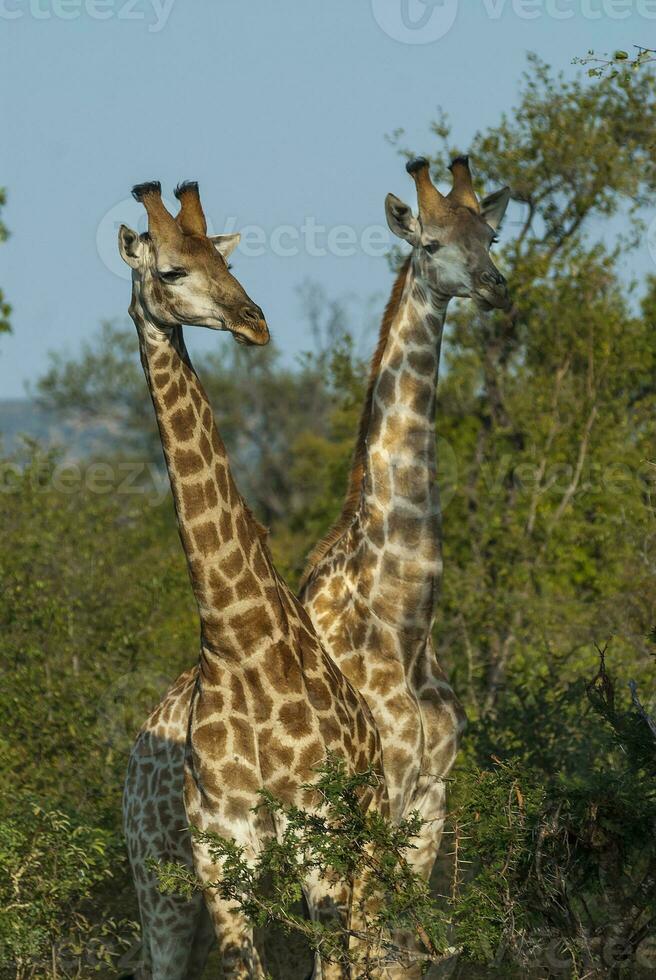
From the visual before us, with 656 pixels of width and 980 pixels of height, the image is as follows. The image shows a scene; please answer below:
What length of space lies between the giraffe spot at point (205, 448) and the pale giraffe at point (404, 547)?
147 centimetres

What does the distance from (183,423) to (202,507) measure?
0.41 meters

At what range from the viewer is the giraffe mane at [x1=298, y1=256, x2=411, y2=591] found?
8.70 m

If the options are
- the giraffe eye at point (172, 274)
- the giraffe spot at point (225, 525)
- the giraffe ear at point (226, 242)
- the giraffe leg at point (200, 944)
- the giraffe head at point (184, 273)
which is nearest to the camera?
the giraffe head at point (184, 273)

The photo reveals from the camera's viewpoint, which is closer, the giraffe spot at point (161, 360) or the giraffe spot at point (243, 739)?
the giraffe spot at point (243, 739)

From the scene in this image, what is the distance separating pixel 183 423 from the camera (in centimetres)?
710

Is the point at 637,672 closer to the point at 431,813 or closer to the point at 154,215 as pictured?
the point at 431,813

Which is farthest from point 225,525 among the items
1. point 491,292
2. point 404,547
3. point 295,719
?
point 491,292

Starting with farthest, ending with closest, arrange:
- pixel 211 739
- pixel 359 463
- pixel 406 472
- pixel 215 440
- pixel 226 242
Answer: pixel 359 463 → pixel 406 472 → pixel 226 242 → pixel 215 440 → pixel 211 739

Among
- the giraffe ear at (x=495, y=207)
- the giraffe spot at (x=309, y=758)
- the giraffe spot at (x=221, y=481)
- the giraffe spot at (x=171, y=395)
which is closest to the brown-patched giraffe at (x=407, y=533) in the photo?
the giraffe ear at (x=495, y=207)

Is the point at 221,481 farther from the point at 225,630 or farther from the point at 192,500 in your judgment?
the point at 225,630

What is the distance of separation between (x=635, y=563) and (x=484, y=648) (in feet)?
8.83

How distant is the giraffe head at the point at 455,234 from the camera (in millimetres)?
8203

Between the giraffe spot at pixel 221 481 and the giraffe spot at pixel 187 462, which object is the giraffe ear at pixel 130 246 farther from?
the giraffe spot at pixel 221 481

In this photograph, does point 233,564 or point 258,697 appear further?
point 233,564
